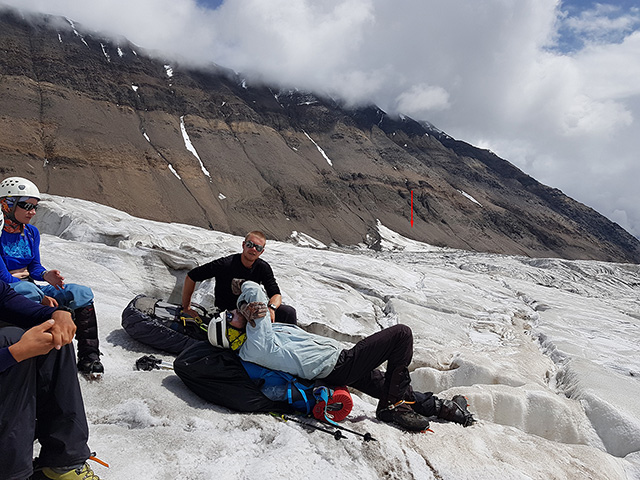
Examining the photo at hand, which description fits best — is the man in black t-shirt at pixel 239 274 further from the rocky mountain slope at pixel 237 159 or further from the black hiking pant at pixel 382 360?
the rocky mountain slope at pixel 237 159

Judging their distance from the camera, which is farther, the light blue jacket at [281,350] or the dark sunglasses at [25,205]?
the dark sunglasses at [25,205]

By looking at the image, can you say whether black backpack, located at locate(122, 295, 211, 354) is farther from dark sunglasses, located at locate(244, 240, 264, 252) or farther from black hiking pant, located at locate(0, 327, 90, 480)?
black hiking pant, located at locate(0, 327, 90, 480)

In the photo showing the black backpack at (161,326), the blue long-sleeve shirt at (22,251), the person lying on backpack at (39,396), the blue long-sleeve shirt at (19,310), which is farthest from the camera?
the black backpack at (161,326)

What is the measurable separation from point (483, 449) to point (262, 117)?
3335 inches

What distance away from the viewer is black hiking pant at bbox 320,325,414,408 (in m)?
3.64

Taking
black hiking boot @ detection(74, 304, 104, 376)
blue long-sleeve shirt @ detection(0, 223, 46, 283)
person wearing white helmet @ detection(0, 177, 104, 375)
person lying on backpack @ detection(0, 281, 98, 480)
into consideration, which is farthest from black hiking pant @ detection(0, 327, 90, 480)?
blue long-sleeve shirt @ detection(0, 223, 46, 283)

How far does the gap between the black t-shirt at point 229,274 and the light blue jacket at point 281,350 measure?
1332 mm

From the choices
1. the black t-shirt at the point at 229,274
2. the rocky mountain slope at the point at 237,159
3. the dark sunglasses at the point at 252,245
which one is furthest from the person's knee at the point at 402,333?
the rocky mountain slope at the point at 237,159

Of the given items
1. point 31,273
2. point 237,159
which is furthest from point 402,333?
point 237,159

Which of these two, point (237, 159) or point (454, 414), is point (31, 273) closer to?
point (454, 414)

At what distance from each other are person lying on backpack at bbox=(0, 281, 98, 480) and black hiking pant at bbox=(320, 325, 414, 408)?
6.45ft

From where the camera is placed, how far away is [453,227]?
240 feet

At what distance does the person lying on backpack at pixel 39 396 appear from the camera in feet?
6.54

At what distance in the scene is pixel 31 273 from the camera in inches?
163
